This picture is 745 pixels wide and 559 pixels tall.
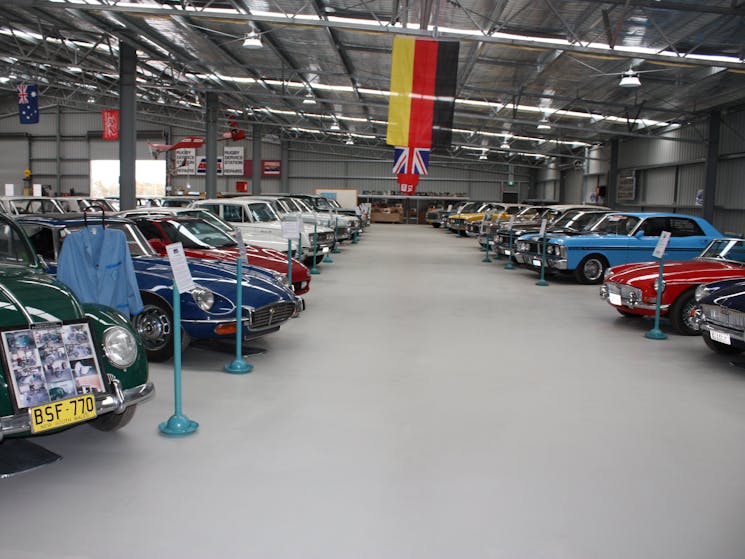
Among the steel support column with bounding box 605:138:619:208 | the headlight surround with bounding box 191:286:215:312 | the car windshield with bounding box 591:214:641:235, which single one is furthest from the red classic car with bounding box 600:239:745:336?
the steel support column with bounding box 605:138:619:208

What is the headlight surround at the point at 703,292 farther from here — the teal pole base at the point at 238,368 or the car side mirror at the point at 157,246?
the car side mirror at the point at 157,246

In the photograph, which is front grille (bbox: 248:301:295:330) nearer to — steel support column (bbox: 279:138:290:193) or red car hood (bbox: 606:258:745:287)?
red car hood (bbox: 606:258:745:287)

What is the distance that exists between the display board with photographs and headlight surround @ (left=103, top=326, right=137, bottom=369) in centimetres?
14

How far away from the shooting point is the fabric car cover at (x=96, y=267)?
596cm

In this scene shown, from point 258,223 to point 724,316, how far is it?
390 inches

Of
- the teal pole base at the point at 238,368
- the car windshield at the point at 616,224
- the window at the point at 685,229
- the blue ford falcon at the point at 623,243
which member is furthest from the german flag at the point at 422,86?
the teal pole base at the point at 238,368

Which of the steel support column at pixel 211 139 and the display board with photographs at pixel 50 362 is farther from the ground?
the steel support column at pixel 211 139

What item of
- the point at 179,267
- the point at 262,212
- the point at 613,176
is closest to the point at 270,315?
the point at 179,267

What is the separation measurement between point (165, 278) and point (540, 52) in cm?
1377

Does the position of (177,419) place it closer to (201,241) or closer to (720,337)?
(201,241)

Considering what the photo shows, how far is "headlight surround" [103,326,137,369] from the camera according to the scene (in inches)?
177

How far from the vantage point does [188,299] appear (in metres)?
6.79

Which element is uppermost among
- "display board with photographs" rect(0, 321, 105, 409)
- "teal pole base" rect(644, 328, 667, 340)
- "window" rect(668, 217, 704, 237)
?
"window" rect(668, 217, 704, 237)

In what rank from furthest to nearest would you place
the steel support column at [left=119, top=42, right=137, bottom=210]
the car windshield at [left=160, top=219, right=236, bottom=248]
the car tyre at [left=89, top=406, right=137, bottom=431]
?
the steel support column at [left=119, top=42, right=137, bottom=210] → the car windshield at [left=160, top=219, right=236, bottom=248] → the car tyre at [left=89, top=406, right=137, bottom=431]
